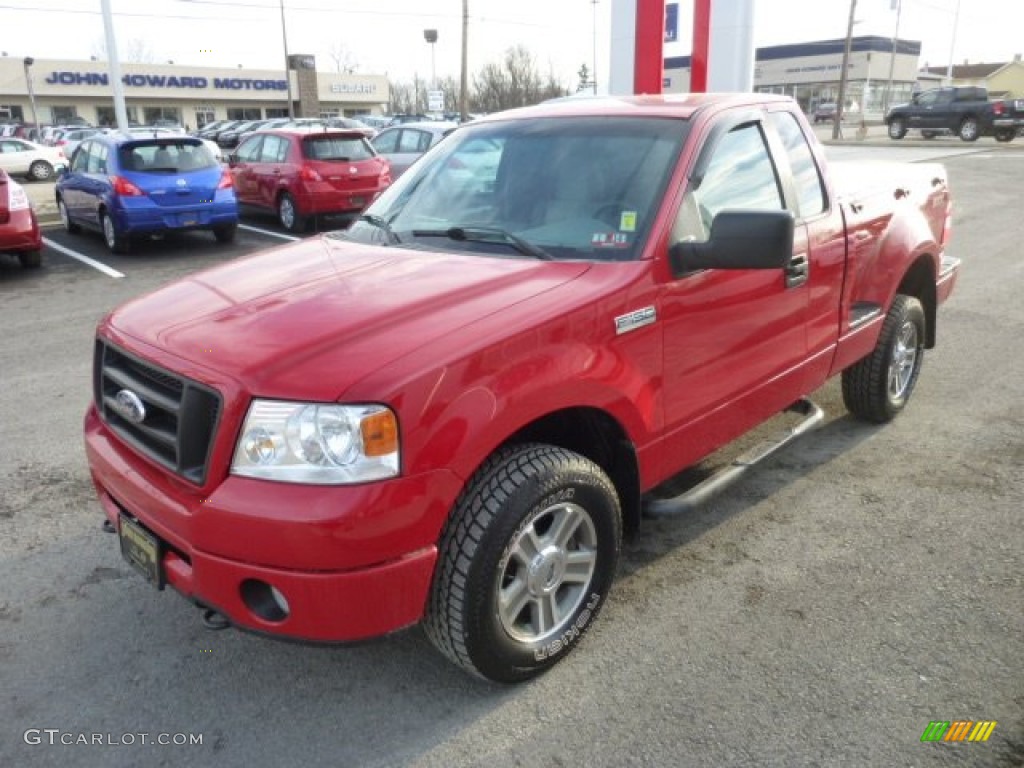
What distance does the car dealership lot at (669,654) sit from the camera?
8.43ft

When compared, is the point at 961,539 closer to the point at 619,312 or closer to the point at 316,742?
the point at 619,312

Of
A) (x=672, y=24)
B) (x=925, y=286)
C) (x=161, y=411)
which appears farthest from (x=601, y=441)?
(x=672, y=24)

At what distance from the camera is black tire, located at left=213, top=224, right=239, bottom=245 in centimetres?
1180

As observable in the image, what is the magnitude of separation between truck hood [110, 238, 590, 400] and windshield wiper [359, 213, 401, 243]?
150mm

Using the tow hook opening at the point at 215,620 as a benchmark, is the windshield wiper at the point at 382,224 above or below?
above

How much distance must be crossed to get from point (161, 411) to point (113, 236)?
9.94 metres

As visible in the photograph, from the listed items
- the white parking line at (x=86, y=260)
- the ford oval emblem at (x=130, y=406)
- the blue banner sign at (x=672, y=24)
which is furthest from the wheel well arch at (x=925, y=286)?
the blue banner sign at (x=672, y=24)

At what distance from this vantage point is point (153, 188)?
10977 millimetres

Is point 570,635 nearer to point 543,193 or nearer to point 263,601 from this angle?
point 263,601

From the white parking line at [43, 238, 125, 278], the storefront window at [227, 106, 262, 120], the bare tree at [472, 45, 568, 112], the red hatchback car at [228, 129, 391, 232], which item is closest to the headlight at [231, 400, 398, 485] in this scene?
the white parking line at [43, 238, 125, 278]

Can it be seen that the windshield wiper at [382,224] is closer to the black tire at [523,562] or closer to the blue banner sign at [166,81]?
the black tire at [523,562]

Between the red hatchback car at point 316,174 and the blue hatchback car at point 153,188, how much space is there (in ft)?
3.84

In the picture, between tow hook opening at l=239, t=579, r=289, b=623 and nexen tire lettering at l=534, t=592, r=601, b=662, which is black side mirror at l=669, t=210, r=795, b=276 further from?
tow hook opening at l=239, t=579, r=289, b=623

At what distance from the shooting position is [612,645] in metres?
3.03
